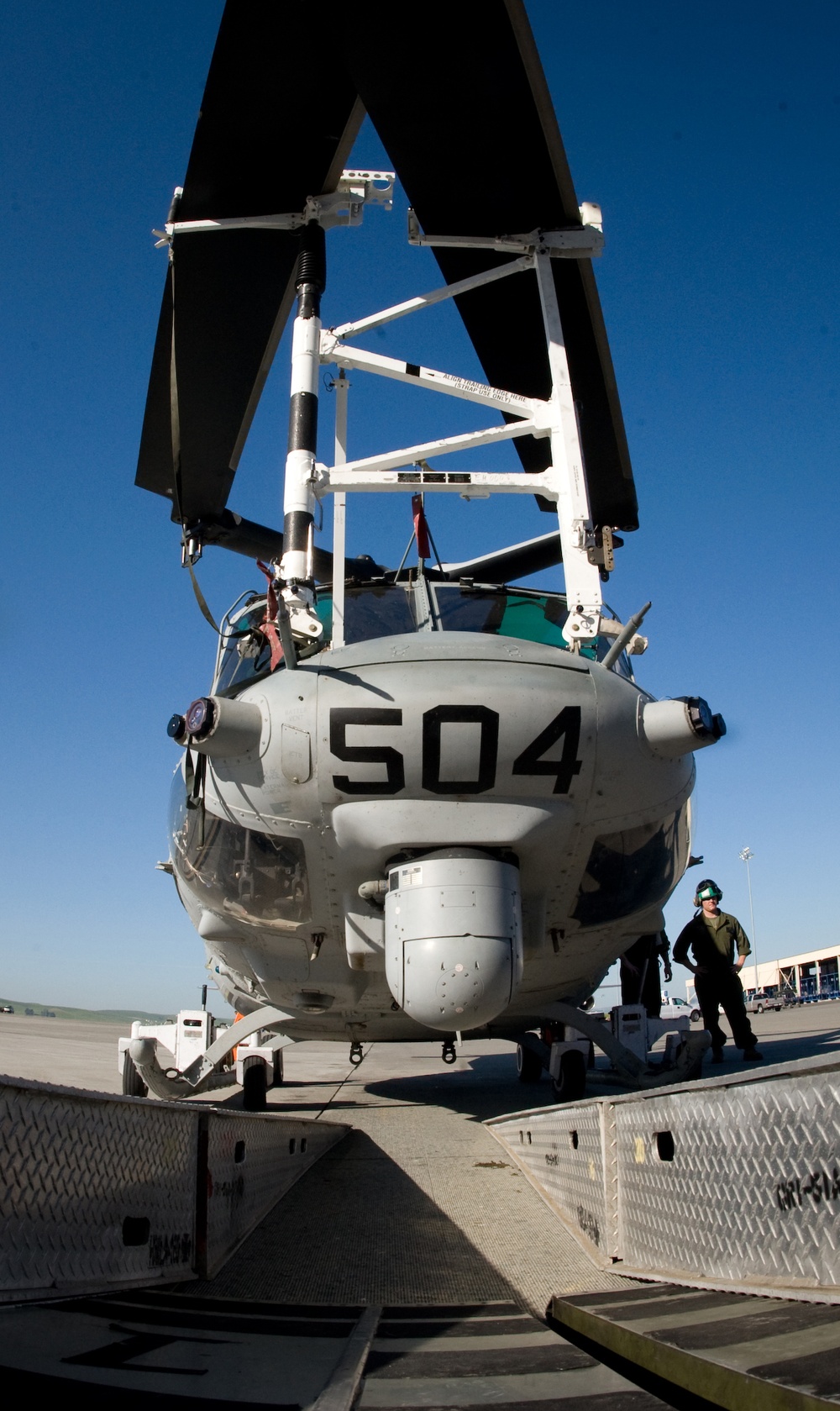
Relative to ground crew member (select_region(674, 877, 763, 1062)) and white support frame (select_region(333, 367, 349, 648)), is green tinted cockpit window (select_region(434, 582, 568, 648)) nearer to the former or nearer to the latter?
white support frame (select_region(333, 367, 349, 648))

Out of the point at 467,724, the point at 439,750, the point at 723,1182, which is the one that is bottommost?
the point at 723,1182

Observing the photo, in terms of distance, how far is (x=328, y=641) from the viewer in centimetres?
551

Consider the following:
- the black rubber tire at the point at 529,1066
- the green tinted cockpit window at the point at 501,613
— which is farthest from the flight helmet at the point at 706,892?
the green tinted cockpit window at the point at 501,613

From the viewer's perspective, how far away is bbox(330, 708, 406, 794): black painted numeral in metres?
4.16

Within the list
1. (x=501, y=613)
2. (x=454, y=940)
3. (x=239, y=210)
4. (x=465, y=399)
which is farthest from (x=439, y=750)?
(x=239, y=210)

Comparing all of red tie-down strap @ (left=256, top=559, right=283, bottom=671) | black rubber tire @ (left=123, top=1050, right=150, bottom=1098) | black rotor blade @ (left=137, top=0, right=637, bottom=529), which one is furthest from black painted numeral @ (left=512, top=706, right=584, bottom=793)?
black rubber tire @ (left=123, top=1050, right=150, bottom=1098)

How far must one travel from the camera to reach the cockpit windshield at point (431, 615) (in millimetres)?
5699

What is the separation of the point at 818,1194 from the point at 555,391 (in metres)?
5.48

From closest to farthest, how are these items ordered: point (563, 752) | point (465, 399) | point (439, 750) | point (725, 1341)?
point (725, 1341)
point (439, 750)
point (563, 752)
point (465, 399)

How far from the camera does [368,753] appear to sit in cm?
420

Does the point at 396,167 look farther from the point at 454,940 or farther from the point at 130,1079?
the point at 130,1079

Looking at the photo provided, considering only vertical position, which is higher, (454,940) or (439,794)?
(439,794)

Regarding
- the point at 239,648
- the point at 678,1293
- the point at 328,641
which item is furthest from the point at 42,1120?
the point at 239,648

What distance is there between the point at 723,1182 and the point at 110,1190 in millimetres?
1605
